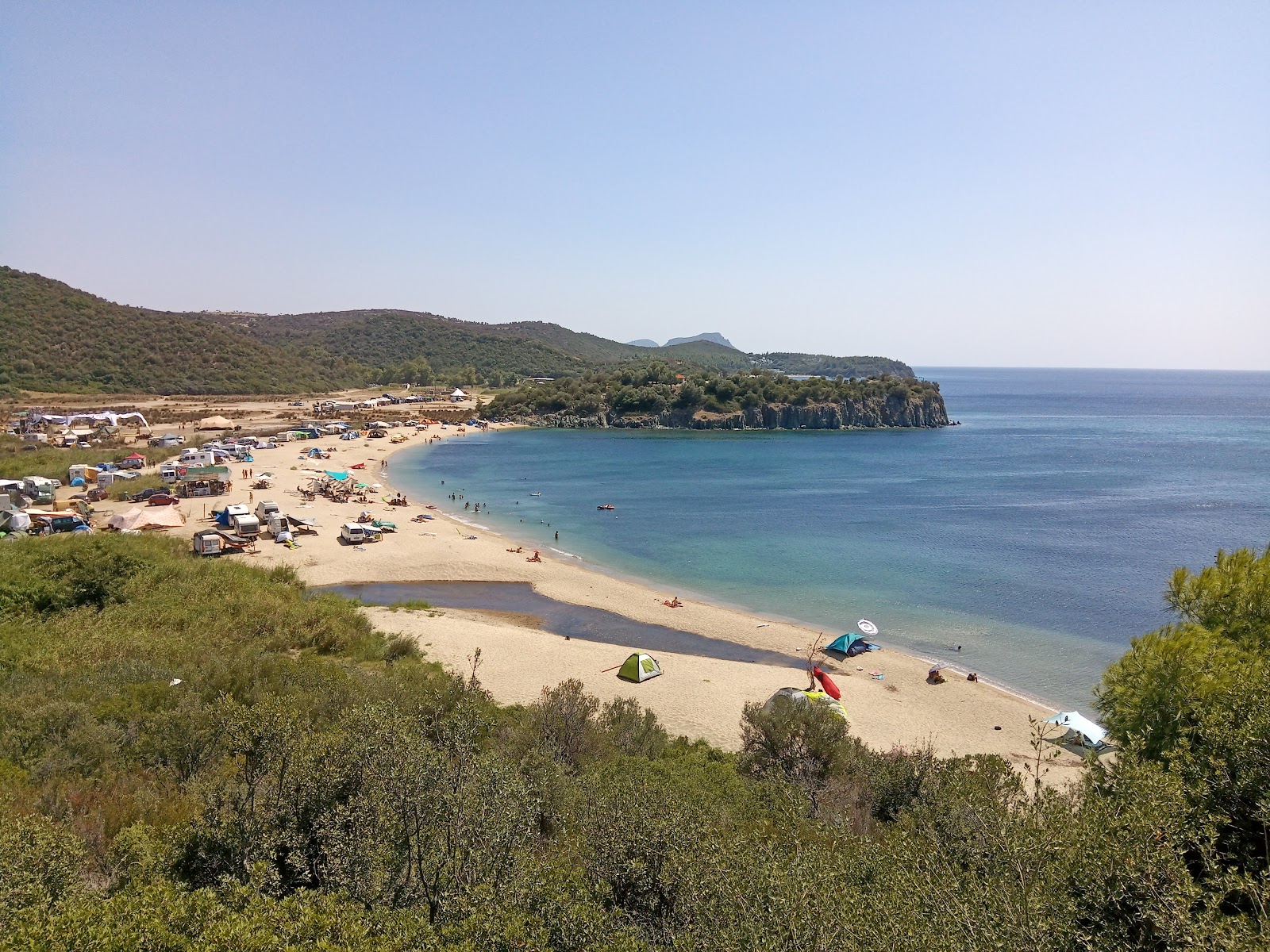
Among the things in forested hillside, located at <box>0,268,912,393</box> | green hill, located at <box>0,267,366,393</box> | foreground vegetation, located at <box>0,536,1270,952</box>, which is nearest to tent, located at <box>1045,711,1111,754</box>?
foreground vegetation, located at <box>0,536,1270,952</box>

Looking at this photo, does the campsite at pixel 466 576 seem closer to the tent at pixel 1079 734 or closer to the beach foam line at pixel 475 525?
the tent at pixel 1079 734

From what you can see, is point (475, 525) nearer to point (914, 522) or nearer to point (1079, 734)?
point (914, 522)

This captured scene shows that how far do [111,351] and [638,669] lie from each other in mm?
104624

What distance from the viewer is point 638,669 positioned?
21.3 m

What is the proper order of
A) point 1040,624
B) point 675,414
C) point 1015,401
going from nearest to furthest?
point 1040,624 → point 675,414 → point 1015,401

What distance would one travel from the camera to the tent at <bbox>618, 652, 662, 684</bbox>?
21.2m

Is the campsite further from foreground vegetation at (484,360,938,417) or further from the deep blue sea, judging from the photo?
foreground vegetation at (484,360,938,417)

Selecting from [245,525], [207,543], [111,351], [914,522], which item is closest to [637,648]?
[207,543]

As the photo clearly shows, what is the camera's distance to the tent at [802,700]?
1636 centimetres

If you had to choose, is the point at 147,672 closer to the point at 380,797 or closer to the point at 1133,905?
the point at 380,797

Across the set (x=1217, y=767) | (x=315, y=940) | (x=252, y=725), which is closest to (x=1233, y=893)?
(x=1217, y=767)

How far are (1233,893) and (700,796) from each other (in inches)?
233

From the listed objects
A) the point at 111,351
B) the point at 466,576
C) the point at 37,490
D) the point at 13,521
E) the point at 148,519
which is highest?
the point at 111,351

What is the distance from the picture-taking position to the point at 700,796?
9883 mm
